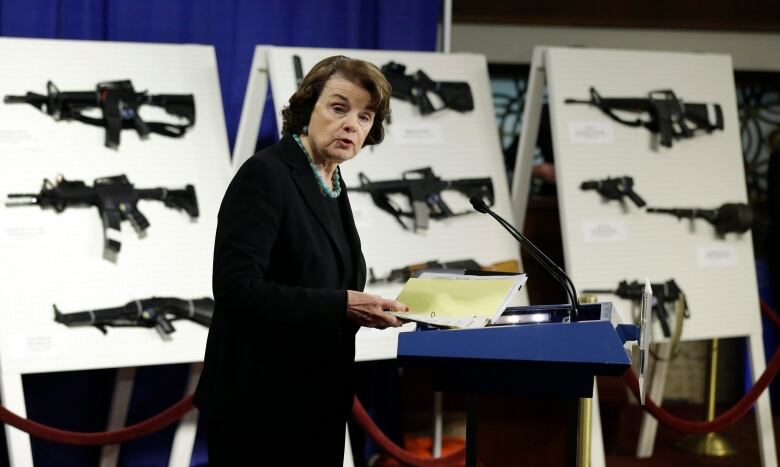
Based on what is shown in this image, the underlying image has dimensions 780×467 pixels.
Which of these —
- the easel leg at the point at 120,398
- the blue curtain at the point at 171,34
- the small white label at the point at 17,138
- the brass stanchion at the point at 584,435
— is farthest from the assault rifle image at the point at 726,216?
the small white label at the point at 17,138

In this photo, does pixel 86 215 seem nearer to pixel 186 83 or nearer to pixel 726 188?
pixel 186 83

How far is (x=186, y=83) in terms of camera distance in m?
3.78

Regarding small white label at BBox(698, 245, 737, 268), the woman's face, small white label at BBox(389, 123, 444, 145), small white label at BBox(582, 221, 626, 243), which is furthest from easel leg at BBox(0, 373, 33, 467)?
small white label at BBox(698, 245, 737, 268)

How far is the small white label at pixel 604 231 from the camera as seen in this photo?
406 centimetres

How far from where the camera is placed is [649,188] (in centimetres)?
420

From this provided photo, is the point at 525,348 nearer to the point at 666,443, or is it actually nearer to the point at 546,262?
the point at 546,262

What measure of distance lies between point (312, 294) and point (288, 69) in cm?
211

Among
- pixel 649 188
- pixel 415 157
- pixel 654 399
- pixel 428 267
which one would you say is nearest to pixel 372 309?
pixel 428 267

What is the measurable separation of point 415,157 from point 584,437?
5.89 feet

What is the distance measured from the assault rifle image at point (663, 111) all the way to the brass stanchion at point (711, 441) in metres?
1.04

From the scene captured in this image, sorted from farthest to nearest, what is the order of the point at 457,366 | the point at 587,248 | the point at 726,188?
the point at 726,188 < the point at 587,248 < the point at 457,366

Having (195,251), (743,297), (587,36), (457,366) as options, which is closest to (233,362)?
(457,366)

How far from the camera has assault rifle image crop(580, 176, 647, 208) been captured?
4086mm

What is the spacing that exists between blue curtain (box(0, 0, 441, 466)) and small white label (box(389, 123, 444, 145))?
2.06ft
